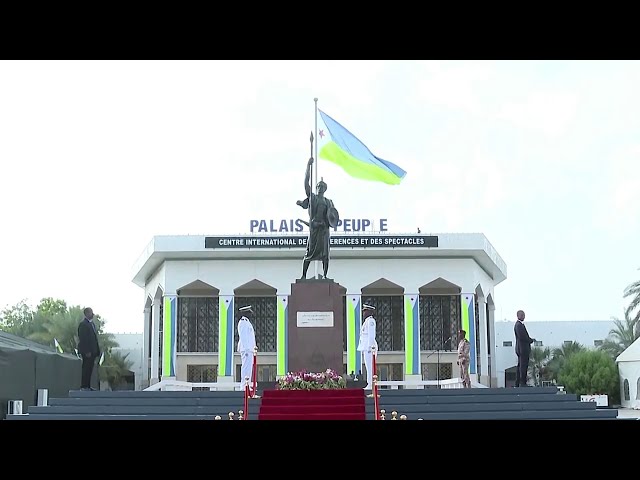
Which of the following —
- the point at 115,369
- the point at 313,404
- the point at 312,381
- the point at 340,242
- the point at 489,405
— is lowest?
the point at 115,369

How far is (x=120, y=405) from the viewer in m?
15.5

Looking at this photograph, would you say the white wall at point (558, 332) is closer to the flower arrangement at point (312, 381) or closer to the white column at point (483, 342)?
the white column at point (483, 342)

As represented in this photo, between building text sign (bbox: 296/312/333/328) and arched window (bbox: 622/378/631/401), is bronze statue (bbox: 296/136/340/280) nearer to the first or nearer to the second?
building text sign (bbox: 296/312/333/328)

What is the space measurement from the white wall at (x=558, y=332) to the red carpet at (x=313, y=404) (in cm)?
3390

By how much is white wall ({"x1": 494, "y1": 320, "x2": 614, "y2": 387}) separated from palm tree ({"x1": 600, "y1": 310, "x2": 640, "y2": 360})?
2.38 m

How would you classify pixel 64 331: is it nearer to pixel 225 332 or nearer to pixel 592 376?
pixel 225 332

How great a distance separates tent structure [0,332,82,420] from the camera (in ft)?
62.4

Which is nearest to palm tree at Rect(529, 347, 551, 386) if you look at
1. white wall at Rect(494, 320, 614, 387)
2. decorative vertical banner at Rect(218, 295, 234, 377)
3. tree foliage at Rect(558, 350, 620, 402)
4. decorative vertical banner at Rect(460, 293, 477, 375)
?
white wall at Rect(494, 320, 614, 387)

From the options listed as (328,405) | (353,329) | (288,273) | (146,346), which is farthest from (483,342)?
(328,405)

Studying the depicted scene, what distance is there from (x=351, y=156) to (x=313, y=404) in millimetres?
8459

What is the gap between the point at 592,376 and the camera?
1522 inches

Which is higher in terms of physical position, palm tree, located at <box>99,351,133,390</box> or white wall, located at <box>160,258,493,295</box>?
white wall, located at <box>160,258,493,295</box>
